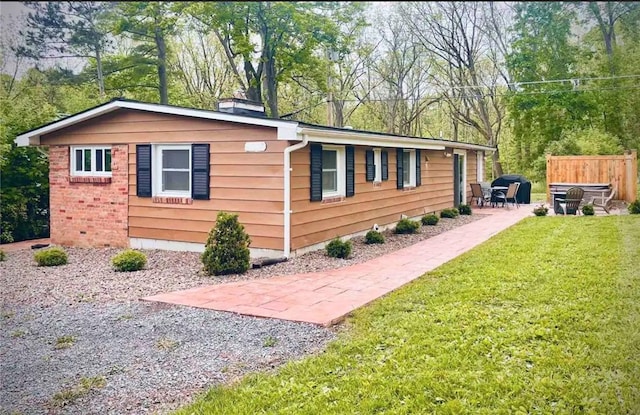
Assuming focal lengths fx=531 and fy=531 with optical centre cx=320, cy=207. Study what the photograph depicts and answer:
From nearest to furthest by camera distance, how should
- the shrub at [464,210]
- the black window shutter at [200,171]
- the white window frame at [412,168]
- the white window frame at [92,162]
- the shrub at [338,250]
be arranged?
1. the shrub at [338,250]
2. the black window shutter at [200,171]
3. the white window frame at [92,162]
4. the white window frame at [412,168]
5. the shrub at [464,210]

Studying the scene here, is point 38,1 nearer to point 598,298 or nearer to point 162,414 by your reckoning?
point 162,414

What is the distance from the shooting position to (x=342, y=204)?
8719mm

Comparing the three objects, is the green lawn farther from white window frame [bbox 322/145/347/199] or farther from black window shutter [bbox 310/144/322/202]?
white window frame [bbox 322/145/347/199]

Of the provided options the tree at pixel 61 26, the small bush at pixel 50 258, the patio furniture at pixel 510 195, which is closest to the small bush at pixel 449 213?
the patio furniture at pixel 510 195

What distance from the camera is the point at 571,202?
9805 mm

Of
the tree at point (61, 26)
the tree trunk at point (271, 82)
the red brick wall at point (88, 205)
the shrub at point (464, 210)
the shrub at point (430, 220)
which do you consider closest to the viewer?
the tree at point (61, 26)

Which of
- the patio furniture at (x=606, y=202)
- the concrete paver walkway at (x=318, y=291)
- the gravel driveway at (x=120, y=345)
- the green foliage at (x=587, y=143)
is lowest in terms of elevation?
the gravel driveway at (x=120, y=345)

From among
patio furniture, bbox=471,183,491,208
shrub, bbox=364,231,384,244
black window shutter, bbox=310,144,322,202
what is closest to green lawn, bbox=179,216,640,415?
black window shutter, bbox=310,144,322,202

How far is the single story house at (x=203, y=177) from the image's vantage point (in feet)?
24.0

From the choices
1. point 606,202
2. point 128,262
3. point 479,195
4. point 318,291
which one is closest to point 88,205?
point 128,262

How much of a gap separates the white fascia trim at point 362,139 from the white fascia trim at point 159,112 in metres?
0.26

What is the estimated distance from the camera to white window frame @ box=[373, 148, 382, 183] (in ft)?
32.4

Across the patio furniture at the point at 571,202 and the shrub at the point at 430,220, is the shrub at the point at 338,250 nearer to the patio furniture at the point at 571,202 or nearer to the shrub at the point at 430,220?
the patio furniture at the point at 571,202

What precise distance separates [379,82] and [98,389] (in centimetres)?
1730
